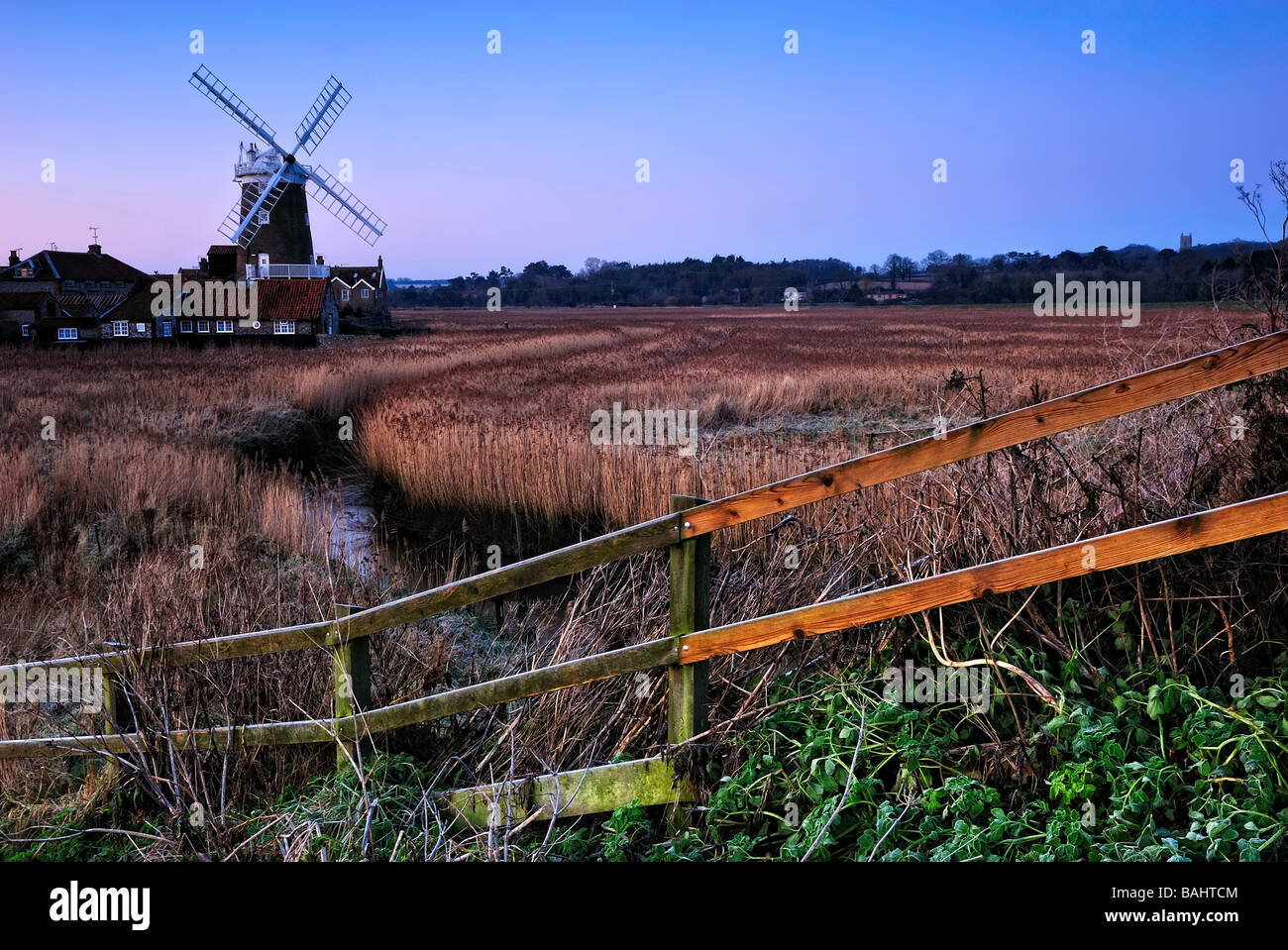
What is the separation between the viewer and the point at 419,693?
5.12 meters

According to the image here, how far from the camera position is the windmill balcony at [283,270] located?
1869 inches

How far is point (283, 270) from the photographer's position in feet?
160

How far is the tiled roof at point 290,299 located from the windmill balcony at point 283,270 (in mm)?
3784

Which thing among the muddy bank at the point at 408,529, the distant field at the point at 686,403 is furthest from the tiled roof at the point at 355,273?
the muddy bank at the point at 408,529

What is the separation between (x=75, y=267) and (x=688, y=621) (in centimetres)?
6808

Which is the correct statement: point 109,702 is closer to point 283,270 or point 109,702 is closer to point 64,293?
point 283,270

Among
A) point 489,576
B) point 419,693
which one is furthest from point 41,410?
point 489,576

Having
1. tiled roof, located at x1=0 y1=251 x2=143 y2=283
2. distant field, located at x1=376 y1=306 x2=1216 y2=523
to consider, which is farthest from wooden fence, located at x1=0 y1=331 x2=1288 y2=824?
tiled roof, located at x1=0 y1=251 x2=143 y2=283

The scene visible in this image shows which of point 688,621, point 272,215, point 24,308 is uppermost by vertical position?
point 272,215

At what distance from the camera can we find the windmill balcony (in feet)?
156

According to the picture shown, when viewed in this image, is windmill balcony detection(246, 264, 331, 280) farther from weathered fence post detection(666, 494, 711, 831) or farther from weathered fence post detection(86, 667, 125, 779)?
weathered fence post detection(666, 494, 711, 831)

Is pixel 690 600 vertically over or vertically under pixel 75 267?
under

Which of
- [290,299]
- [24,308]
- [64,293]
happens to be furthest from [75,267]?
[290,299]
